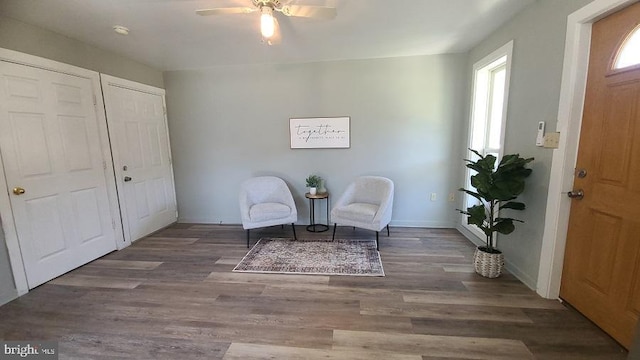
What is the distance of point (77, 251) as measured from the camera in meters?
2.71

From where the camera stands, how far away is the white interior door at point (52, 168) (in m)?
2.20

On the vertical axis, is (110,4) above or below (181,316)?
above

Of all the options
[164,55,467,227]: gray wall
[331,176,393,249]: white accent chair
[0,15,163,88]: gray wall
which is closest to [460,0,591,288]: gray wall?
[164,55,467,227]: gray wall

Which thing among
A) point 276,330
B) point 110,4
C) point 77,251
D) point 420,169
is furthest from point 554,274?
point 77,251

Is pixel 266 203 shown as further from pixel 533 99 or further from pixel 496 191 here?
pixel 533 99

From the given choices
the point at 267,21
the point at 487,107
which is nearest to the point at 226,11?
the point at 267,21

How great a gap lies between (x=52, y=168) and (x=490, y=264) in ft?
13.8

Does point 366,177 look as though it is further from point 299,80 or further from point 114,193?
point 114,193

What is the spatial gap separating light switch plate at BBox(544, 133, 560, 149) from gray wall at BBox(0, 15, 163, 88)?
4396mm

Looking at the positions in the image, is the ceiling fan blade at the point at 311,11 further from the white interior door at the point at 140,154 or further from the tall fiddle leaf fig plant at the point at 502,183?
the white interior door at the point at 140,154

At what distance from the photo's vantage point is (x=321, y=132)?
12.2 feet

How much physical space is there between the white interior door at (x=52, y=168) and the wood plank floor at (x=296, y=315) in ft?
0.90

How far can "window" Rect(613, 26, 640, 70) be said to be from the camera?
1.47 meters

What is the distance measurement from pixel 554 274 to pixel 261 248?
2.79 metres
